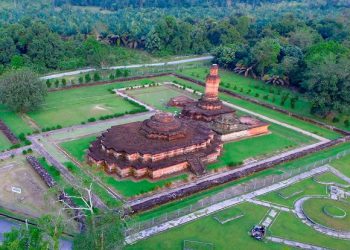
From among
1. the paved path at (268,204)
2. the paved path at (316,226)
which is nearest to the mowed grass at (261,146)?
the paved path at (268,204)

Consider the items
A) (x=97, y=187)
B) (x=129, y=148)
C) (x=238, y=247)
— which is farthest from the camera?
(x=129, y=148)

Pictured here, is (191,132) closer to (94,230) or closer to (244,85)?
(94,230)

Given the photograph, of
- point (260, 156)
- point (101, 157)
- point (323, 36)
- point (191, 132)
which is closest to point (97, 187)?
point (101, 157)

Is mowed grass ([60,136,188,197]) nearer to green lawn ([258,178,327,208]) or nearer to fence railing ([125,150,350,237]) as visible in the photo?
fence railing ([125,150,350,237])

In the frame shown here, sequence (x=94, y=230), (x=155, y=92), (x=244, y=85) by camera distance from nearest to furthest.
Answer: (x=94, y=230)
(x=155, y=92)
(x=244, y=85)

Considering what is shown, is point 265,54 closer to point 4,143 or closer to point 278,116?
point 278,116

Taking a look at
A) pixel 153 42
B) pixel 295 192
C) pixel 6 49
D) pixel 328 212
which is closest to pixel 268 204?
pixel 295 192
